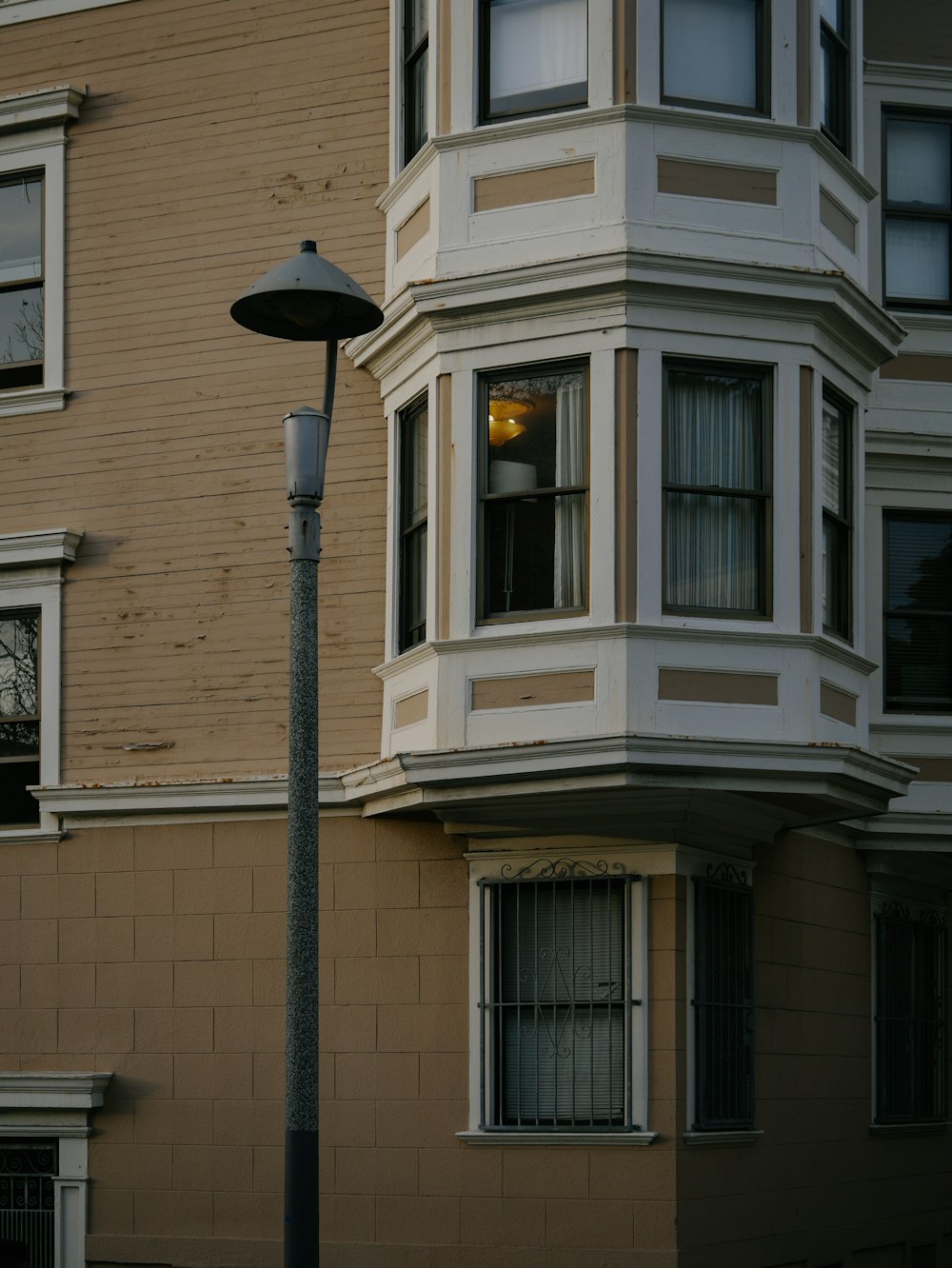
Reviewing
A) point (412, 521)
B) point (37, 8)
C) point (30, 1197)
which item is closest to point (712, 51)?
point (412, 521)

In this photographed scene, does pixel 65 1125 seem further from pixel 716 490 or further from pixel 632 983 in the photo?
pixel 716 490

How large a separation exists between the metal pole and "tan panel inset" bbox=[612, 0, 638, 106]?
527 cm

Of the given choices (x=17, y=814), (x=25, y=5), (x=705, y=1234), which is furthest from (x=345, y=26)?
(x=705, y=1234)

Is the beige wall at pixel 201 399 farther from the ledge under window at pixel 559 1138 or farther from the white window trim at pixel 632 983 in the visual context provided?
the ledge under window at pixel 559 1138

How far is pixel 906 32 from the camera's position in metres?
17.3

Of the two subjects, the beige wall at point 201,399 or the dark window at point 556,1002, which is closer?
Result: the dark window at point 556,1002

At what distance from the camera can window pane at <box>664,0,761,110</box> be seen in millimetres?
14344

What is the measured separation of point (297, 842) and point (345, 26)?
8.53m

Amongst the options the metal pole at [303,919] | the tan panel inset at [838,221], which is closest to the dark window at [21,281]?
the tan panel inset at [838,221]

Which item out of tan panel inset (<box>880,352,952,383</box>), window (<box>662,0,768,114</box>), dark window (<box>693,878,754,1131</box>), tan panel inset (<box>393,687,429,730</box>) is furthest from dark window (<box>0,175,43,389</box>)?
dark window (<box>693,878,754,1131</box>)

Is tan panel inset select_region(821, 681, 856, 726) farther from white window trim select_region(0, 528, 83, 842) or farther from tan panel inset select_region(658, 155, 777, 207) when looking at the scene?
white window trim select_region(0, 528, 83, 842)

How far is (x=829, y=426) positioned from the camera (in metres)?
14.9

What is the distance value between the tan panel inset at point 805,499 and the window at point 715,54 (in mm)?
2062

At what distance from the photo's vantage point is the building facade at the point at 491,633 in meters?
13.7
